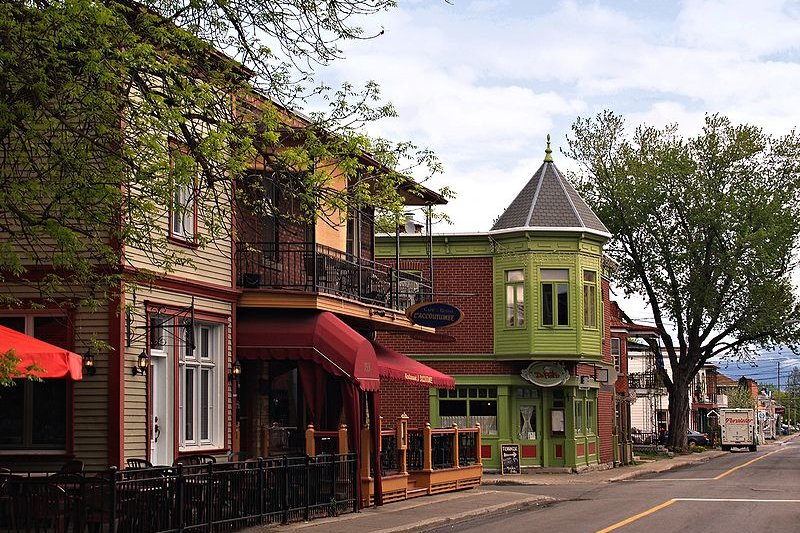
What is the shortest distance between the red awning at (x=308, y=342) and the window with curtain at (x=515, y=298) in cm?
1578

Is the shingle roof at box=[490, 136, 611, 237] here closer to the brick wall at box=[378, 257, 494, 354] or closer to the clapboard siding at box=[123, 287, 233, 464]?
the brick wall at box=[378, 257, 494, 354]

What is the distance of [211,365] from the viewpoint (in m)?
21.4

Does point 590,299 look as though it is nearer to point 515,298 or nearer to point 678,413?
point 515,298

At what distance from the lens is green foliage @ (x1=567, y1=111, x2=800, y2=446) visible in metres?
52.3

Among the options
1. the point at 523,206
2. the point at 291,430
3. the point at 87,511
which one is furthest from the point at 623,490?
the point at 87,511

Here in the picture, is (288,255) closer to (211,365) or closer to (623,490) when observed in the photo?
(211,365)

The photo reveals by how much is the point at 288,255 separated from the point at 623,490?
1110 centimetres

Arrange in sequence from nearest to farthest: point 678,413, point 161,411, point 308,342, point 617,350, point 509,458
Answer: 1. point 161,411
2. point 308,342
3. point 509,458
4. point 617,350
5. point 678,413

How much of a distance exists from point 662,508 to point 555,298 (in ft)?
50.1

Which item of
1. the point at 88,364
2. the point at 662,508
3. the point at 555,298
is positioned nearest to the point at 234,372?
Result: the point at 88,364

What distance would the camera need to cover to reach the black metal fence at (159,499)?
47.6 feet

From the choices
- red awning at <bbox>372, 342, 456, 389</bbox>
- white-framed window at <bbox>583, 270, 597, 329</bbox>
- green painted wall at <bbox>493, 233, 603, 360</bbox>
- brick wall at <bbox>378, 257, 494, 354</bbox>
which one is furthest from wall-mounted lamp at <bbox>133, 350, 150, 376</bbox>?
white-framed window at <bbox>583, 270, 597, 329</bbox>

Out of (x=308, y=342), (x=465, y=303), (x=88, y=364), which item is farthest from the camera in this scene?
(x=465, y=303)

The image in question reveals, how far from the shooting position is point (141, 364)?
1848cm
